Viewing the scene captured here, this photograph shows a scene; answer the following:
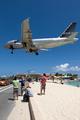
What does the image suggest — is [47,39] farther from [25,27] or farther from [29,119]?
[29,119]

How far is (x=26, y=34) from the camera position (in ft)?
60.3

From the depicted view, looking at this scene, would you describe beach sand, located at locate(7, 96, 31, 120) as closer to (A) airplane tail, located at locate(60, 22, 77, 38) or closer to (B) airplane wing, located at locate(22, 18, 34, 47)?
(B) airplane wing, located at locate(22, 18, 34, 47)

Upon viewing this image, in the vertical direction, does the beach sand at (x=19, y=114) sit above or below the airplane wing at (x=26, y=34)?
below

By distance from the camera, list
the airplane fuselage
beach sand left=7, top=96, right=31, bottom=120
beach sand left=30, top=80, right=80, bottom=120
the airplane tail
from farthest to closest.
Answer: the airplane tail, the airplane fuselage, beach sand left=7, top=96, right=31, bottom=120, beach sand left=30, top=80, right=80, bottom=120

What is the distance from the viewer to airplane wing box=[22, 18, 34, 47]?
54.2 feet

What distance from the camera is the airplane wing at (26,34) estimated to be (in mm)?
16534

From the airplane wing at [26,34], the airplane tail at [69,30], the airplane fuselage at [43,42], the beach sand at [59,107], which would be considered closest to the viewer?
the beach sand at [59,107]

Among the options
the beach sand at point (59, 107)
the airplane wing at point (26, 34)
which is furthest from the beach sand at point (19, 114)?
the airplane wing at point (26, 34)

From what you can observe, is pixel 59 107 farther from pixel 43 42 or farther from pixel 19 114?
pixel 43 42

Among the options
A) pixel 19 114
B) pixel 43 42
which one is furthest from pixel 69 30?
pixel 19 114

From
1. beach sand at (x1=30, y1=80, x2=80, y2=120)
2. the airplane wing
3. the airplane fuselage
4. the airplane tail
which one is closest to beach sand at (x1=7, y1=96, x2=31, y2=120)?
beach sand at (x1=30, y1=80, x2=80, y2=120)

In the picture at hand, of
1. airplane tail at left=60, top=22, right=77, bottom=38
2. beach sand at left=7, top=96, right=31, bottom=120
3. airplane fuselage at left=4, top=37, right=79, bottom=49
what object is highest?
airplane tail at left=60, top=22, right=77, bottom=38

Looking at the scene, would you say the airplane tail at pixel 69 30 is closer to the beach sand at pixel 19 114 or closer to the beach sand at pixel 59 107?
the beach sand at pixel 59 107

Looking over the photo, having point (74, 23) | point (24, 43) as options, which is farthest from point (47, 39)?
point (74, 23)
